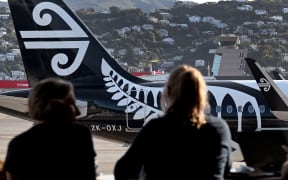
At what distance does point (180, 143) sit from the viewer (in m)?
4.77

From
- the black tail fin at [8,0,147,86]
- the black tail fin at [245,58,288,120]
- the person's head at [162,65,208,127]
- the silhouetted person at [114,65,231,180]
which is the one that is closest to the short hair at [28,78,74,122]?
the silhouetted person at [114,65,231,180]

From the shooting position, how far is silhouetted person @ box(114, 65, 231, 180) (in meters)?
4.75

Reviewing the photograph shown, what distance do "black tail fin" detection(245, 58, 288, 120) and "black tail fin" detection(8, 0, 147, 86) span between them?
14.9 feet

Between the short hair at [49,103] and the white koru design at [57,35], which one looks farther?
the white koru design at [57,35]

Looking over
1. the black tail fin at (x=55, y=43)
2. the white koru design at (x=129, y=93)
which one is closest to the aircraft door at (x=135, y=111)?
the white koru design at (x=129, y=93)

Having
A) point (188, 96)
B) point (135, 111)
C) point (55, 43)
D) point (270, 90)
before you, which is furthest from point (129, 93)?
point (188, 96)

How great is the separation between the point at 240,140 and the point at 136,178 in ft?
3.77

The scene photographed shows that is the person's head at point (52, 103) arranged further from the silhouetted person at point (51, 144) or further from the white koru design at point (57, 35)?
the white koru design at point (57, 35)

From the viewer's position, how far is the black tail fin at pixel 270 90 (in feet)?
44.8

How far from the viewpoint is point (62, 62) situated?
58.7ft

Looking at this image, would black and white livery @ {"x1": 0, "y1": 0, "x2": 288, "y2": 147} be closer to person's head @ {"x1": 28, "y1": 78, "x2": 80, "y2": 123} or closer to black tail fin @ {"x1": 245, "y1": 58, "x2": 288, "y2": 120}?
black tail fin @ {"x1": 245, "y1": 58, "x2": 288, "y2": 120}

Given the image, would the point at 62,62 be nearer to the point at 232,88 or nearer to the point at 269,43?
the point at 232,88

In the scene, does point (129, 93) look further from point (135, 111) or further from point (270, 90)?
point (270, 90)

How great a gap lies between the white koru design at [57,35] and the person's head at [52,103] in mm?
13182
